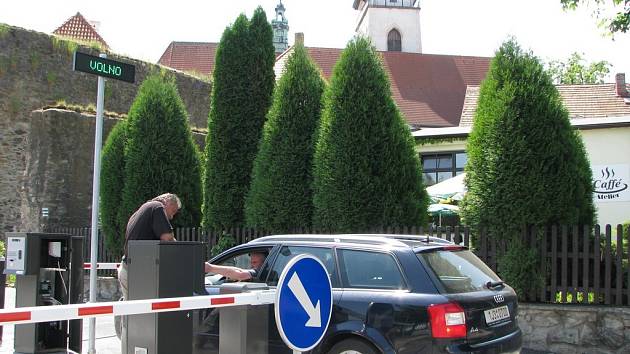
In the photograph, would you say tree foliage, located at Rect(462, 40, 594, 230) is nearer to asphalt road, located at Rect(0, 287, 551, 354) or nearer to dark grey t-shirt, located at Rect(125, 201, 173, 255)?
asphalt road, located at Rect(0, 287, 551, 354)

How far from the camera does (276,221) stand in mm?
11438

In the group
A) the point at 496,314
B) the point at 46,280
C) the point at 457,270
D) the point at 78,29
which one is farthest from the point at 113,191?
the point at 78,29

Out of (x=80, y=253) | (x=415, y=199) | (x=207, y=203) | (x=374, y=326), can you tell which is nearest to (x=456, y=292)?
(x=374, y=326)

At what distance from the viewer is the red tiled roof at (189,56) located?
168ft

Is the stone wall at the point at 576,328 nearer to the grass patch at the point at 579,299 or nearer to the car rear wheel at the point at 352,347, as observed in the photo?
the grass patch at the point at 579,299

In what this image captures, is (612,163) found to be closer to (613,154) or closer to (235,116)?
(613,154)

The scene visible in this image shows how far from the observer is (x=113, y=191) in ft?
46.1

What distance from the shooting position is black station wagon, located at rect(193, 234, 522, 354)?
→ 5223 millimetres

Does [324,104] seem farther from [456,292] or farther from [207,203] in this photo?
[456,292]

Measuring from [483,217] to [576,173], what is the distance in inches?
54.3

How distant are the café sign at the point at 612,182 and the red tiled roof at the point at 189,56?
119 feet

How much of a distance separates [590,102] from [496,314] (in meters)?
24.2

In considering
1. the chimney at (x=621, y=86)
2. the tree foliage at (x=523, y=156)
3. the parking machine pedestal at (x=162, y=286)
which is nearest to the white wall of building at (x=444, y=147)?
the chimney at (x=621, y=86)

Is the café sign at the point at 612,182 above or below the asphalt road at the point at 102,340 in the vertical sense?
above
